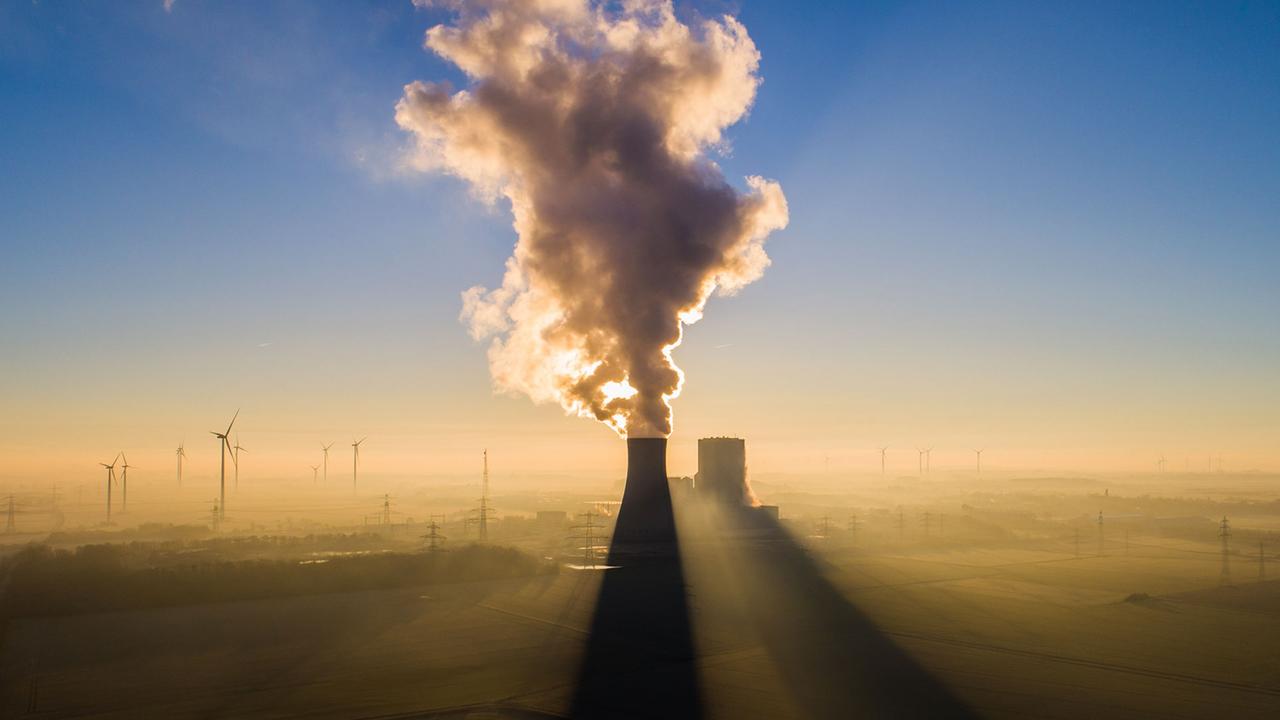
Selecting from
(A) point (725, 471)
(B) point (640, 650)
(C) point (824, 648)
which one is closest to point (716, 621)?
(C) point (824, 648)

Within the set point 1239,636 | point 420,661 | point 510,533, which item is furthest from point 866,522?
point 420,661

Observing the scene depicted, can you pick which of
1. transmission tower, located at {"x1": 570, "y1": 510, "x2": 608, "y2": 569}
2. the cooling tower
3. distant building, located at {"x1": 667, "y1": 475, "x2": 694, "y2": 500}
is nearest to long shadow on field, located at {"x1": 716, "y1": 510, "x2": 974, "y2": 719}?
the cooling tower

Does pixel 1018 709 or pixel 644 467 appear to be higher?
pixel 644 467

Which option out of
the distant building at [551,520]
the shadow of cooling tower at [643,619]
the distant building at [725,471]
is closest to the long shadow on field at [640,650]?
the shadow of cooling tower at [643,619]

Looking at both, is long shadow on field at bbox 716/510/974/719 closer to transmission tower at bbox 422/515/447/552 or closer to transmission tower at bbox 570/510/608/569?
transmission tower at bbox 570/510/608/569

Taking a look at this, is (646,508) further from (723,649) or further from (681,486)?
(681,486)

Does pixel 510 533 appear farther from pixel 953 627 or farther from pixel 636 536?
pixel 953 627

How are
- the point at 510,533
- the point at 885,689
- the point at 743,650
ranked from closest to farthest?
1. the point at 885,689
2. the point at 743,650
3. the point at 510,533
